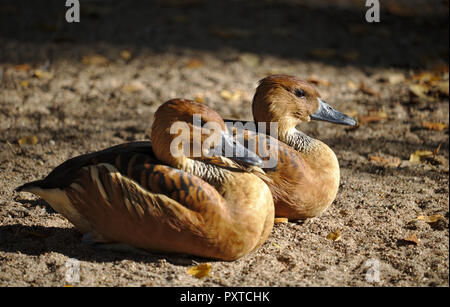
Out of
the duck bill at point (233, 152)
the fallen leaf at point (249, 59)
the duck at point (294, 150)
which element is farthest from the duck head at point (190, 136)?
the fallen leaf at point (249, 59)

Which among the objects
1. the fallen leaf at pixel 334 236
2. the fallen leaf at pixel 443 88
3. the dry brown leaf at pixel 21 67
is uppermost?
the dry brown leaf at pixel 21 67

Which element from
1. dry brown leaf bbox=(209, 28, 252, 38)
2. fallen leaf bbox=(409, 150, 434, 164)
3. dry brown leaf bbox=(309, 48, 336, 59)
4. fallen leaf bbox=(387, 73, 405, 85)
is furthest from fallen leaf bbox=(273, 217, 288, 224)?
dry brown leaf bbox=(209, 28, 252, 38)

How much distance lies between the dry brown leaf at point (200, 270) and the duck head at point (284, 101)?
1234 millimetres

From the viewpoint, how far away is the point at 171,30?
7941 millimetres

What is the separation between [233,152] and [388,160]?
216 cm

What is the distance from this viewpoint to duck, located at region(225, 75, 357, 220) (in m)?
3.82

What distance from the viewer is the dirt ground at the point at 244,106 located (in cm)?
346

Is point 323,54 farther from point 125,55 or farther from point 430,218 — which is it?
point 430,218

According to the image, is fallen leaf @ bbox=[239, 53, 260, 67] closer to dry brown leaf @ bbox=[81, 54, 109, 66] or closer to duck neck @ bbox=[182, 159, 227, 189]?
dry brown leaf @ bbox=[81, 54, 109, 66]

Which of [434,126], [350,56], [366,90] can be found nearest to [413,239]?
[434,126]

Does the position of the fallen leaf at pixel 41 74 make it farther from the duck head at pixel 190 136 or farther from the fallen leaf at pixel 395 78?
the fallen leaf at pixel 395 78

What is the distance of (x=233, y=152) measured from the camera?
336 centimetres

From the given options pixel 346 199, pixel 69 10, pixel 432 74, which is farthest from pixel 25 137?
pixel 432 74

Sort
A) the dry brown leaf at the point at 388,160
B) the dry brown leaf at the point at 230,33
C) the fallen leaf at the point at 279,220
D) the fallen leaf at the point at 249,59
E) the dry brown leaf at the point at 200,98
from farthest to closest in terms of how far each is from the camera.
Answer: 1. the dry brown leaf at the point at 230,33
2. the fallen leaf at the point at 249,59
3. the dry brown leaf at the point at 200,98
4. the dry brown leaf at the point at 388,160
5. the fallen leaf at the point at 279,220
